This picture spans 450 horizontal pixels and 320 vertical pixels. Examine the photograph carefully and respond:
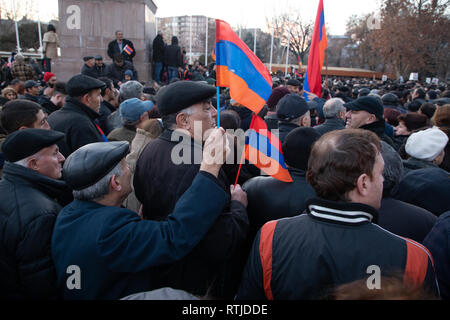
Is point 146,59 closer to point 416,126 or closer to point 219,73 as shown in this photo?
point 416,126

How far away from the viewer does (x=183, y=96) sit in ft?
6.89

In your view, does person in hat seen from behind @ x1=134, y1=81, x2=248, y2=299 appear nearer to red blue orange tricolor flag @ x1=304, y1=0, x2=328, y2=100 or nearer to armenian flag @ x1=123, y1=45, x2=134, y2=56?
red blue orange tricolor flag @ x1=304, y1=0, x2=328, y2=100

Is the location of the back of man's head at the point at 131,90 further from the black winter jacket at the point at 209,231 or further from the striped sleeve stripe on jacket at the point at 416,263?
the striped sleeve stripe on jacket at the point at 416,263

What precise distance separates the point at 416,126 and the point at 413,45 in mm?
36979

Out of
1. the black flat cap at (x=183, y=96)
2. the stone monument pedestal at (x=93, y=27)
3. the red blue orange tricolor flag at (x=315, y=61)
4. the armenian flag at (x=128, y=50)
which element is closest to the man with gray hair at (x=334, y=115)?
the red blue orange tricolor flag at (x=315, y=61)

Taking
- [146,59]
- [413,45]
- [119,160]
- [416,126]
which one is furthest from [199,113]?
[413,45]

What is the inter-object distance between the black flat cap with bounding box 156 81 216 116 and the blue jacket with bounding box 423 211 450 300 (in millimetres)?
1518

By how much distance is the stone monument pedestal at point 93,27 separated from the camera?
37.1 feet

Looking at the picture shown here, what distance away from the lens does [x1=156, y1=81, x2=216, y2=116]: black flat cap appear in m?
2.10

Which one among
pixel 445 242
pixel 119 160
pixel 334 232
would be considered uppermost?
pixel 119 160

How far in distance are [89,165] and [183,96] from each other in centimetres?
71

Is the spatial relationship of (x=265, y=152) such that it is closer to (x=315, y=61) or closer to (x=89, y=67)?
(x=315, y=61)

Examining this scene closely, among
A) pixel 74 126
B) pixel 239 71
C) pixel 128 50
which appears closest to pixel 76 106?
pixel 74 126

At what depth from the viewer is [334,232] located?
4.83ft
